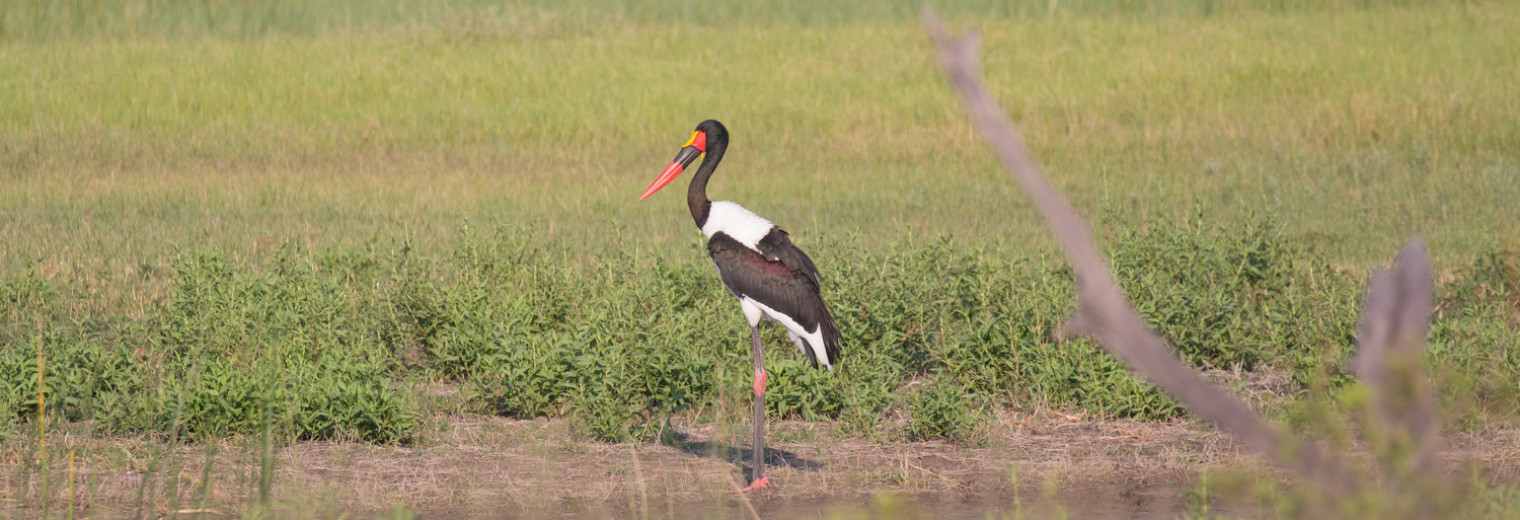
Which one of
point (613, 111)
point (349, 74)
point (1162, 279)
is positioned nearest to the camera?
point (1162, 279)

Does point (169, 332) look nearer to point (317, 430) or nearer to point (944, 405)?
point (317, 430)

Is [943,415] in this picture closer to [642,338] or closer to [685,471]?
[685,471]

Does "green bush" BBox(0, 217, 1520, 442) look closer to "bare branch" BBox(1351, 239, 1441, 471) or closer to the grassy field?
the grassy field

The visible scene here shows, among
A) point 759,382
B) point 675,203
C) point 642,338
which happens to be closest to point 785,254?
point 759,382

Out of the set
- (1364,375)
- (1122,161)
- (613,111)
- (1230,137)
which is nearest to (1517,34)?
(1230,137)

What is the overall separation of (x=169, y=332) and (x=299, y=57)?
12920 millimetres

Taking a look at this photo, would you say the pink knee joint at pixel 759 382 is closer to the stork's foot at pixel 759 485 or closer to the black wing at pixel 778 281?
the black wing at pixel 778 281

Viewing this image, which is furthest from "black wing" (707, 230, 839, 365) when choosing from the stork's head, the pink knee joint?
the stork's head

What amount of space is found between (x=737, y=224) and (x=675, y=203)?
811 centimetres

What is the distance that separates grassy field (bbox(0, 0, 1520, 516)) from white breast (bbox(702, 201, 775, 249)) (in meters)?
0.60

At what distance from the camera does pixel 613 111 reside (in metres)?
17.1

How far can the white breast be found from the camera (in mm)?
5848

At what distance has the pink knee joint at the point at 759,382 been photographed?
5.82 meters

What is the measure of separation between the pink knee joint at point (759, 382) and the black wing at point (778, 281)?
0.28 meters
